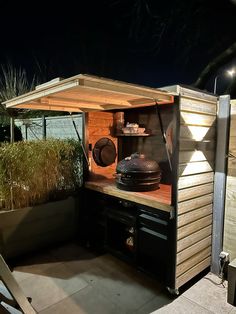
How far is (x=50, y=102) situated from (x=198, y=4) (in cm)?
678

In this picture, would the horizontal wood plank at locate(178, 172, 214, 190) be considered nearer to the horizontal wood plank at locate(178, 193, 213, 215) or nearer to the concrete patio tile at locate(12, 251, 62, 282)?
the horizontal wood plank at locate(178, 193, 213, 215)

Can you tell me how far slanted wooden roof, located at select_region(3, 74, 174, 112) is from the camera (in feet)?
6.36

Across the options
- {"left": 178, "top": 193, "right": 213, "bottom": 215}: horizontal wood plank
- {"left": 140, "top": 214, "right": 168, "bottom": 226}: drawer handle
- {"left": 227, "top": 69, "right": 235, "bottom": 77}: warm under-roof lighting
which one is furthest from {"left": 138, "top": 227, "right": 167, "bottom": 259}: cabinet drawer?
{"left": 227, "top": 69, "right": 235, "bottom": 77}: warm under-roof lighting

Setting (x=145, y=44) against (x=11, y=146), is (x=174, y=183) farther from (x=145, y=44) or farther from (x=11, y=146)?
(x=145, y=44)

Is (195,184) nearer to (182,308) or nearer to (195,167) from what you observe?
(195,167)

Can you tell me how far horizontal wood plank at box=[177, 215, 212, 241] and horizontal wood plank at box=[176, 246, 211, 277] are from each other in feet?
1.01

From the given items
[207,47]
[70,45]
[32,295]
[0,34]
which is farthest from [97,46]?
[32,295]

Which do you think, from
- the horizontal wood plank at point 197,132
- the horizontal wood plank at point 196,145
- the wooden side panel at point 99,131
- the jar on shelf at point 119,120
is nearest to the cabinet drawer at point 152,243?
the horizontal wood plank at point 196,145

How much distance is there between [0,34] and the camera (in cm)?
833

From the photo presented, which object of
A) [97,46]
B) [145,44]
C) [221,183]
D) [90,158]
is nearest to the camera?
[221,183]

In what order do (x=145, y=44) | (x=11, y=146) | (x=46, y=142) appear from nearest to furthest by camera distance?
1. (x=11, y=146)
2. (x=46, y=142)
3. (x=145, y=44)

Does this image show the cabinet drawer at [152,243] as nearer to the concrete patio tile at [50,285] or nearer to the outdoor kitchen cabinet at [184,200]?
the outdoor kitchen cabinet at [184,200]

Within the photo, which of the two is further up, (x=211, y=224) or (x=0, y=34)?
(x=0, y=34)

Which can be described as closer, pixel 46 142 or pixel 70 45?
pixel 46 142
